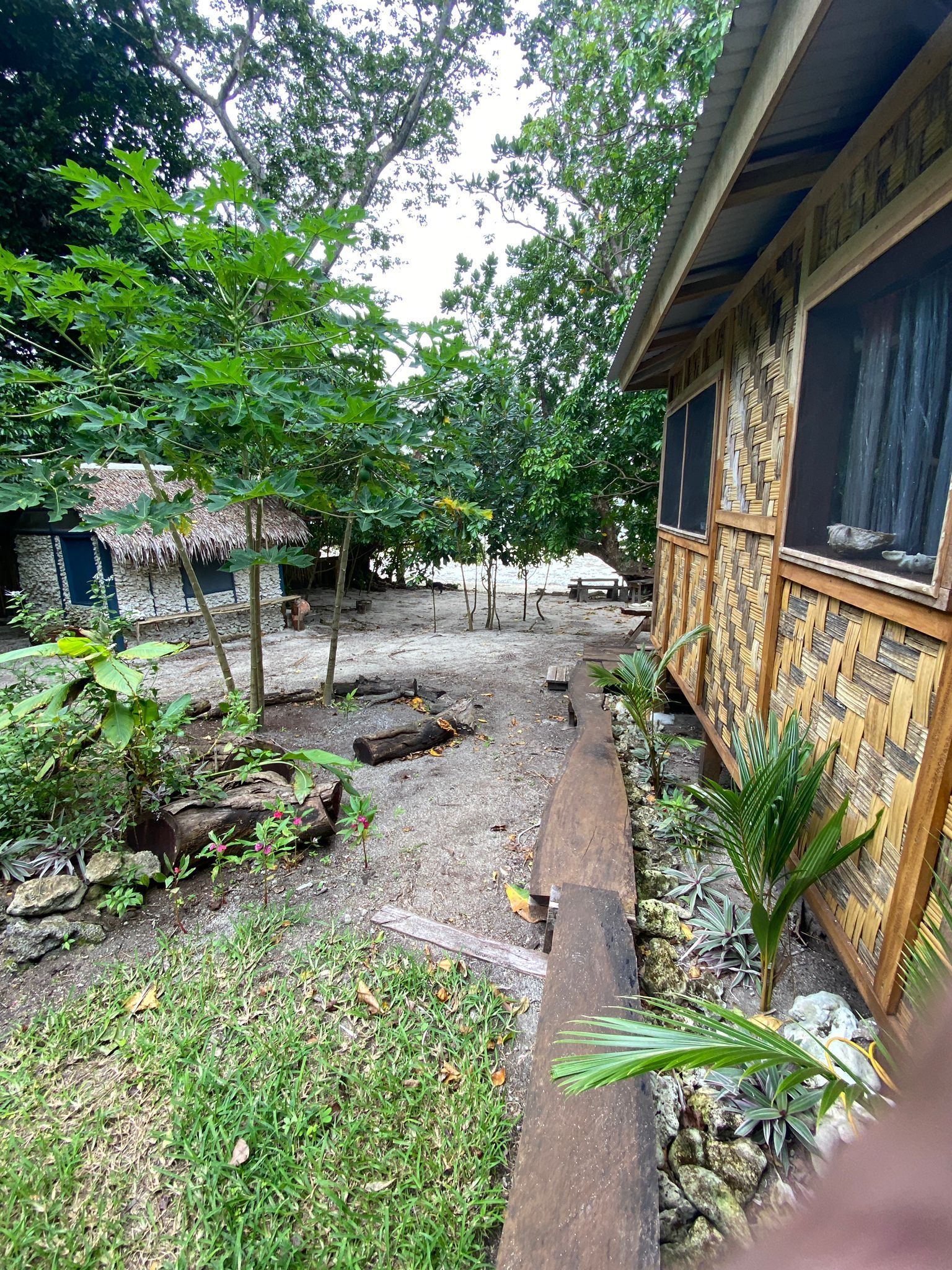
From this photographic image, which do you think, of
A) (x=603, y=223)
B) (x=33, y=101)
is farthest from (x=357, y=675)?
(x=33, y=101)

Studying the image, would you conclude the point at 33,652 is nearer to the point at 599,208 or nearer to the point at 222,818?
the point at 222,818

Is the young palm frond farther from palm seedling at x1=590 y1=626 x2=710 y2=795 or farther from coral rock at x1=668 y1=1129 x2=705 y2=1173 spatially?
palm seedling at x1=590 y1=626 x2=710 y2=795

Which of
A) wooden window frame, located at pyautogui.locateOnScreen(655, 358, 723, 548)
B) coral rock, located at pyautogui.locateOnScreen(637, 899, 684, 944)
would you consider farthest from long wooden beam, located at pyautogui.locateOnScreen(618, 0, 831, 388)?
coral rock, located at pyautogui.locateOnScreen(637, 899, 684, 944)

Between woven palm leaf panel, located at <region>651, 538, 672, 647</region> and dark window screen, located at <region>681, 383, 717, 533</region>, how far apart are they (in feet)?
2.60

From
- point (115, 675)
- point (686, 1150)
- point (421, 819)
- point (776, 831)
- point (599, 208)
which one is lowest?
point (421, 819)

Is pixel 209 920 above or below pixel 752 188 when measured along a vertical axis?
below

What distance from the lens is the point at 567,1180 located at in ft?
4.93

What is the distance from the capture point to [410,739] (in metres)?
5.24

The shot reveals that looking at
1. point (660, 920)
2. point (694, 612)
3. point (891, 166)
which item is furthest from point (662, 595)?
point (891, 166)

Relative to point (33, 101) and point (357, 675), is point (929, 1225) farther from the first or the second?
point (33, 101)

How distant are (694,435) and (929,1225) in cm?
503

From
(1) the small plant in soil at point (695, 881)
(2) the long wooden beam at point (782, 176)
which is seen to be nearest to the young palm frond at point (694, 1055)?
(1) the small plant in soil at point (695, 881)

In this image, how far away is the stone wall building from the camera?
32.3 ft

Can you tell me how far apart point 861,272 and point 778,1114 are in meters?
2.70
